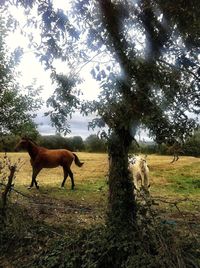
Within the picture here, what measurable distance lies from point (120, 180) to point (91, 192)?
399 inches

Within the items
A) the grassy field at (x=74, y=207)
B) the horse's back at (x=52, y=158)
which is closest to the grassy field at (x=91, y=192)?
the grassy field at (x=74, y=207)

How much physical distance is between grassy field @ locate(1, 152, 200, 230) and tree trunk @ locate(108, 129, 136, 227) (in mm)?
358

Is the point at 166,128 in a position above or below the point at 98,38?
below

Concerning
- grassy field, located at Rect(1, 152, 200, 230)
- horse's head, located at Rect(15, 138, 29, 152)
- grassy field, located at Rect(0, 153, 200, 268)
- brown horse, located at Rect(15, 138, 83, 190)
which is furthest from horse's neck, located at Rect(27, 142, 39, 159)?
grassy field, located at Rect(0, 153, 200, 268)

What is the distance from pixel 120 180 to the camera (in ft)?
27.4

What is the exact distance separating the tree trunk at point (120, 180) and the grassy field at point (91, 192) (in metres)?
0.36

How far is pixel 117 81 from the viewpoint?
6.85 m

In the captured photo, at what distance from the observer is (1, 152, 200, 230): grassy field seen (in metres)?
11.5

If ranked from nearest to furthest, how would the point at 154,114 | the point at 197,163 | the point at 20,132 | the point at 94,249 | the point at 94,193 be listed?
the point at 154,114, the point at 94,249, the point at 20,132, the point at 94,193, the point at 197,163

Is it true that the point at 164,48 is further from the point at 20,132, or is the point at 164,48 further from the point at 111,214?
the point at 20,132

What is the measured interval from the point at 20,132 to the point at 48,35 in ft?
26.4

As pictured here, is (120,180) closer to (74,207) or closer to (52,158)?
(74,207)

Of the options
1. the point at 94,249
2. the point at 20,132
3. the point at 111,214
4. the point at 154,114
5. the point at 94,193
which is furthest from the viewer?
the point at 94,193

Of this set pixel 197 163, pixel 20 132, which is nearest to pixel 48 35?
pixel 20 132
